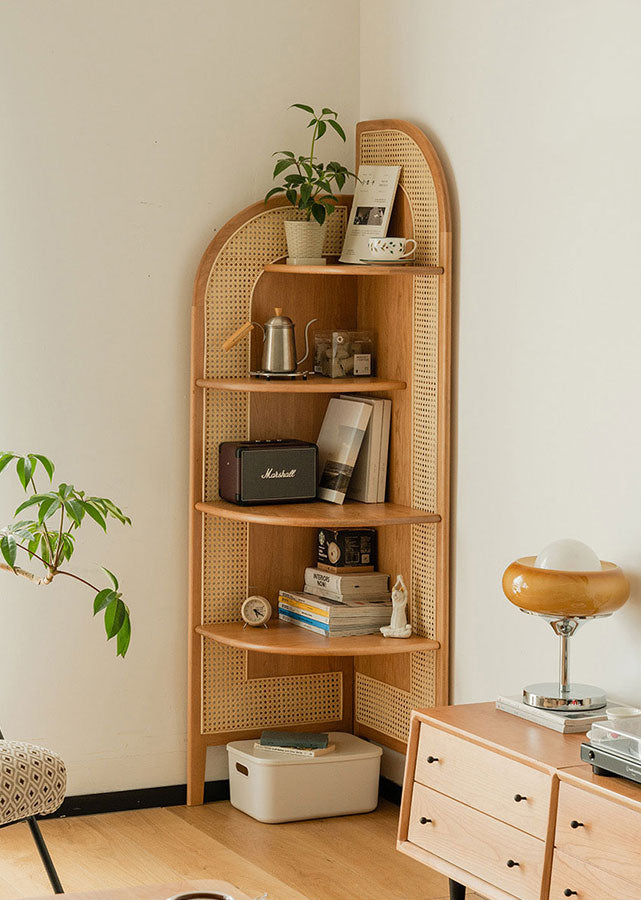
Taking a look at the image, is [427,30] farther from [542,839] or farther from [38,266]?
[542,839]

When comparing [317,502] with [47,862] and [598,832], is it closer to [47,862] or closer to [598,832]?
[47,862]

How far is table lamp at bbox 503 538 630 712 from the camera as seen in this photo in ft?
9.01

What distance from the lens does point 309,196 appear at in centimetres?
370

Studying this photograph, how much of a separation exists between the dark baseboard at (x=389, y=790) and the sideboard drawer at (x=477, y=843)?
0.88 m

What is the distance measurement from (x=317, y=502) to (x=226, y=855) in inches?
40.3

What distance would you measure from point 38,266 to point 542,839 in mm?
2048

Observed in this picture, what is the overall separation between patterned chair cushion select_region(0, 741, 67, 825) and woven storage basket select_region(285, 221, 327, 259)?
1.60 metres

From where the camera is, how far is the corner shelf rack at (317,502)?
3.57 meters

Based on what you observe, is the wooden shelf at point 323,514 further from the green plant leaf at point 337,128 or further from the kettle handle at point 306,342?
the green plant leaf at point 337,128

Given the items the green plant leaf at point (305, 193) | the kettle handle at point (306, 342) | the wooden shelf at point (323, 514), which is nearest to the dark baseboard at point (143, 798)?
the wooden shelf at point (323, 514)

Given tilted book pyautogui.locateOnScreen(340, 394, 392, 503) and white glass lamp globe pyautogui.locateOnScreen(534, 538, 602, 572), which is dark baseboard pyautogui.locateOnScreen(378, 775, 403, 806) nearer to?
tilted book pyautogui.locateOnScreen(340, 394, 392, 503)

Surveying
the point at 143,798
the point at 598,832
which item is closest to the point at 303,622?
the point at 143,798

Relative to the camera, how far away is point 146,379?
148 inches

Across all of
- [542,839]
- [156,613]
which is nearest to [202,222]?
[156,613]
